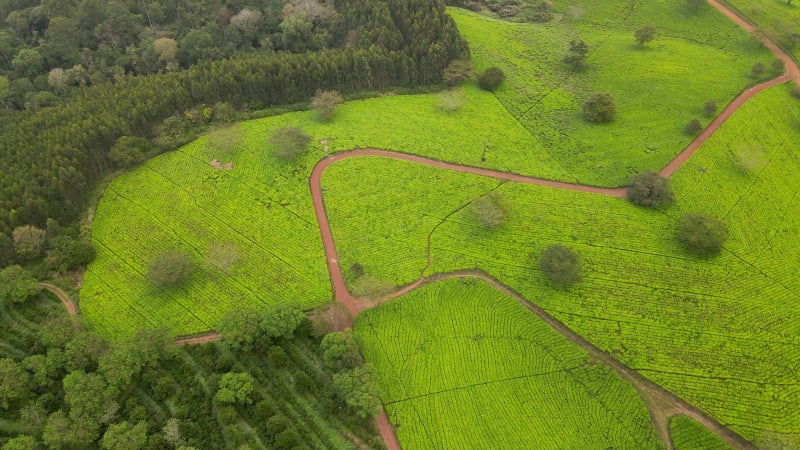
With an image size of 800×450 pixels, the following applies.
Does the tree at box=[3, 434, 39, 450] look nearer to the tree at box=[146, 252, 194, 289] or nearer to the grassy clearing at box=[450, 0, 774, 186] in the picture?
the tree at box=[146, 252, 194, 289]

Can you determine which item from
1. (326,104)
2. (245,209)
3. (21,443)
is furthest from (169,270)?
(326,104)

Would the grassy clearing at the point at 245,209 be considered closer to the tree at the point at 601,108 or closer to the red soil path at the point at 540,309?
the red soil path at the point at 540,309

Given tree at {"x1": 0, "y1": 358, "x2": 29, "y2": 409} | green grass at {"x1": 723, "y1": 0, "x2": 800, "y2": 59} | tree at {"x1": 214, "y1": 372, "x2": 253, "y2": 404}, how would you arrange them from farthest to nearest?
green grass at {"x1": 723, "y1": 0, "x2": 800, "y2": 59} < tree at {"x1": 214, "y1": 372, "x2": 253, "y2": 404} < tree at {"x1": 0, "y1": 358, "x2": 29, "y2": 409}

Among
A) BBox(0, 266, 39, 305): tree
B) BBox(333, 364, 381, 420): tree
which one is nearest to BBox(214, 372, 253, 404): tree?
BBox(333, 364, 381, 420): tree

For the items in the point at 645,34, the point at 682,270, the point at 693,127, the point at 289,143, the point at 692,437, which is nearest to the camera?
the point at 692,437

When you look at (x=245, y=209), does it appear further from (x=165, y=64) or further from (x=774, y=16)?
(x=774, y=16)

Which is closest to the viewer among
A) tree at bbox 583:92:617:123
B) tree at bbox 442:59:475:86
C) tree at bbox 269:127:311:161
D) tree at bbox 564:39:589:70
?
tree at bbox 269:127:311:161
